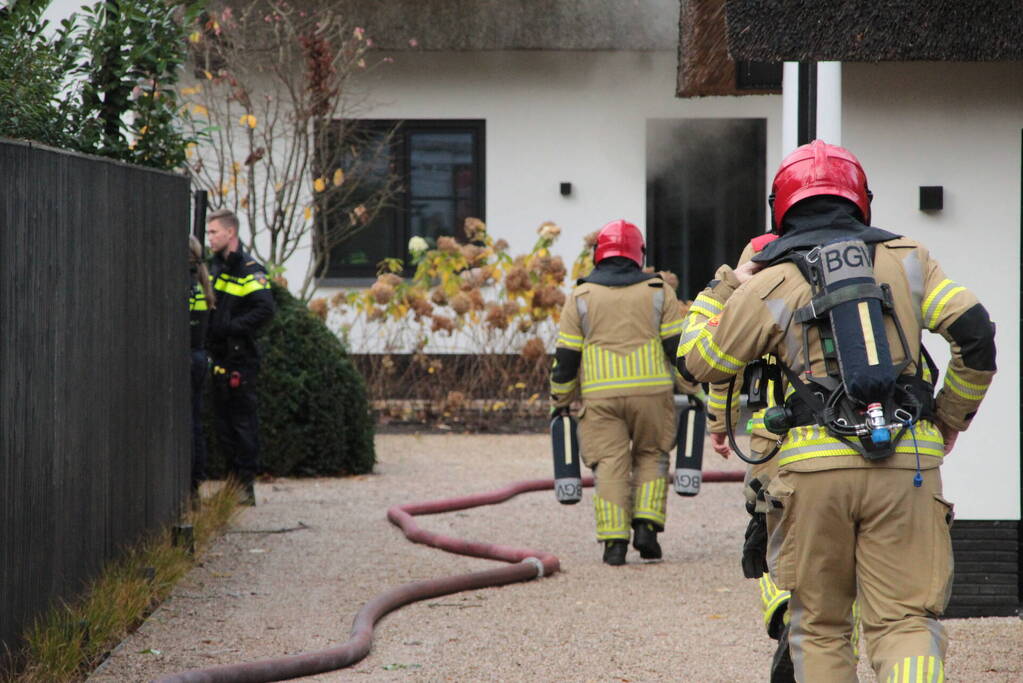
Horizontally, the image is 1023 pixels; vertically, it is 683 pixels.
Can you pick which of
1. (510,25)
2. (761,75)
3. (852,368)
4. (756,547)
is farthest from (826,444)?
(510,25)

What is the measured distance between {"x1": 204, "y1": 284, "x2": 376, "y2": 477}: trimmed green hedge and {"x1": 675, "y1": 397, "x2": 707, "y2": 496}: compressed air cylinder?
3365mm

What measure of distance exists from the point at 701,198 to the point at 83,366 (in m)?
12.5

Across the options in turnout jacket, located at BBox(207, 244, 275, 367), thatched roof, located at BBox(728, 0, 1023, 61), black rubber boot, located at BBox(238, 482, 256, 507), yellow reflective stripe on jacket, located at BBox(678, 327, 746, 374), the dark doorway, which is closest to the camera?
yellow reflective stripe on jacket, located at BBox(678, 327, 746, 374)

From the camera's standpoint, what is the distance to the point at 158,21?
7.27m

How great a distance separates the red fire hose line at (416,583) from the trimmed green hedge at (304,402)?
140cm

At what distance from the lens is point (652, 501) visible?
7879 mm

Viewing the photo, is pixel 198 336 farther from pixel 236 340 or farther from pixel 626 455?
pixel 626 455

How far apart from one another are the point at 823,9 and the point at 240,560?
4.05 meters

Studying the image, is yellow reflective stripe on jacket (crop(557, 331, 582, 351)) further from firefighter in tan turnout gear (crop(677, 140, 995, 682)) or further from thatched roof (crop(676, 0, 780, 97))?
firefighter in tan turnout gear (crop(677, 140, 995, 682))

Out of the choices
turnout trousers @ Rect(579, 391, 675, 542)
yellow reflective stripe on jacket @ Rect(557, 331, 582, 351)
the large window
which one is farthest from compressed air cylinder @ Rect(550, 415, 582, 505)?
the large window

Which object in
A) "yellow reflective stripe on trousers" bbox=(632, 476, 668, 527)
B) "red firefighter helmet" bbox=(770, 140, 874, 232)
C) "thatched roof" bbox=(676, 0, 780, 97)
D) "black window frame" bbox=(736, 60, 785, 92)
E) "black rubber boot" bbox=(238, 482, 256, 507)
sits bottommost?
"black rubber boot" bbox=(238, 482, 256, 507)

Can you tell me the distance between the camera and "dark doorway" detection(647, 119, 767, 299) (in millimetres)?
17125

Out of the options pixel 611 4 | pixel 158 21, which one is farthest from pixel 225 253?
pixel 611 4

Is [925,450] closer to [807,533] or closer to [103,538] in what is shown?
[807,533]
